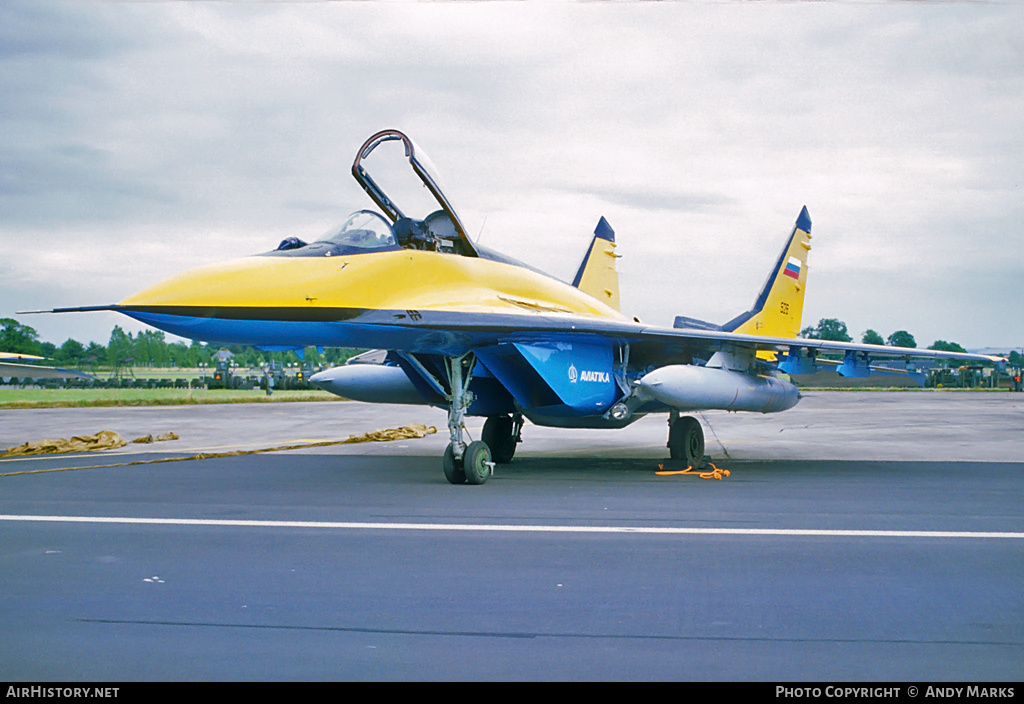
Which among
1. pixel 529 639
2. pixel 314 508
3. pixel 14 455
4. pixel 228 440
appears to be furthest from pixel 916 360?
pixel 14 455

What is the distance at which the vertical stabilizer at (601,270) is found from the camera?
17.8m

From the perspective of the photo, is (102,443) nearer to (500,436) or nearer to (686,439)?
(500,436)

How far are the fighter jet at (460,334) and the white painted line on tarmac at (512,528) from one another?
2.19m

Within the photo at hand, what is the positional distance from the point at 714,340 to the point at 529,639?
8.90m

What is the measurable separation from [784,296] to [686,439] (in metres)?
5.43

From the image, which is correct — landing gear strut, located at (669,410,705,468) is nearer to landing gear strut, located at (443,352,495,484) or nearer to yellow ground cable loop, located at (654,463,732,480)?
yellow ground cable loop, located at (654,463,732,480)

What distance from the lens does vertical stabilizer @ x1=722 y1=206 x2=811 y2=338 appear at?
16828 millimetres

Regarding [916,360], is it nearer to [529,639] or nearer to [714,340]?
[714,340]

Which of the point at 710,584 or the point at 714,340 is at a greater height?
the point at 714,340

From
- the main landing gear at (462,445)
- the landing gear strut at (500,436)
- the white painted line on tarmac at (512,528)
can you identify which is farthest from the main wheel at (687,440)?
the white painted line on tarmac at (512,528)

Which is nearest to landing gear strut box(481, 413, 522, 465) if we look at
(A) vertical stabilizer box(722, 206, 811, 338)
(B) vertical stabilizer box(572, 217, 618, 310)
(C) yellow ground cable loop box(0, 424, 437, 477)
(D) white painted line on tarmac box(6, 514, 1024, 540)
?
(C) yellow ground cable loop box(0, 424, 437, 477)

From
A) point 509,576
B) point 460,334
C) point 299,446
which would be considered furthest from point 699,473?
point 299,446

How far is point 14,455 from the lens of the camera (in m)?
13.7

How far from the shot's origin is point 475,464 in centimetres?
1011
